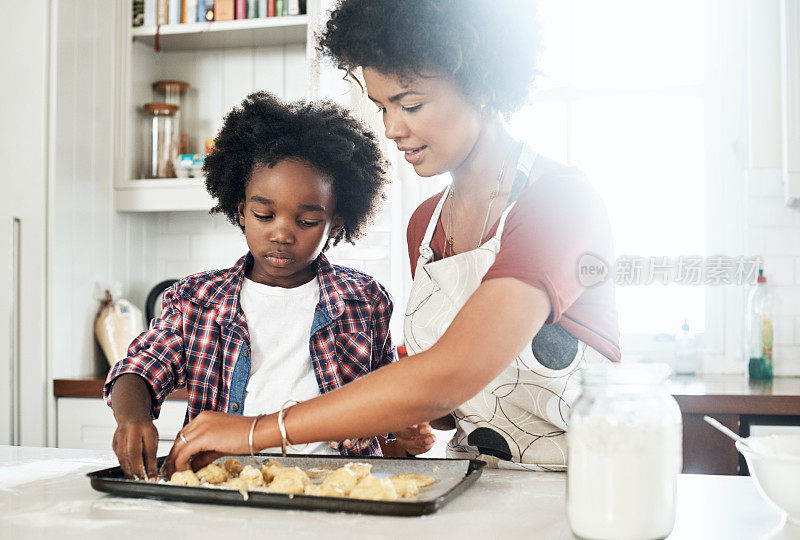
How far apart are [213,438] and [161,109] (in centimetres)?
223

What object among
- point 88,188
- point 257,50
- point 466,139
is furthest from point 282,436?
point 257,50

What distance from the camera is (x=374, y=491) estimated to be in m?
0.91

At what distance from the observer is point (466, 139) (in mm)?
1283

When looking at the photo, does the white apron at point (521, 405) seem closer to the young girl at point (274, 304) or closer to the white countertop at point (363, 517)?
the white countertop at point (363, 517)

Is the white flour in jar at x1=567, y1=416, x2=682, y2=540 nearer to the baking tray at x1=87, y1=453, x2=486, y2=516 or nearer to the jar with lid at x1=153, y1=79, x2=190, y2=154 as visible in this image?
the baking tray at x1=87, y1=453, x2=486, y2=516

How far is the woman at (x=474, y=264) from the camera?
0.98m

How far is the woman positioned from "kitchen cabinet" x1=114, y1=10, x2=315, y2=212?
5.27 ft

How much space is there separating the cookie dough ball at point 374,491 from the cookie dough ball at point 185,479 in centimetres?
20

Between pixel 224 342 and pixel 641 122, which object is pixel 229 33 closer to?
pixel 641 122

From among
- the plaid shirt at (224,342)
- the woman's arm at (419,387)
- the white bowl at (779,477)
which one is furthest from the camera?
→ the plaid shirt at (224,342)

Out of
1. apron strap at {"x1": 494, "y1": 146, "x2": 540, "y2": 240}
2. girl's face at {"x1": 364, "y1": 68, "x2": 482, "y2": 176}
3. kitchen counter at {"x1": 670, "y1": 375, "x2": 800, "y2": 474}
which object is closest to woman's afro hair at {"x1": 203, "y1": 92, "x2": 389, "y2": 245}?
girl's face at {"x1": 364, "y1": 68, "x2": 482, "y2": 176}

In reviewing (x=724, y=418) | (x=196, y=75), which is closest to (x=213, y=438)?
(x=724, y=418)

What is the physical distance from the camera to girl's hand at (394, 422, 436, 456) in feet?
4.17

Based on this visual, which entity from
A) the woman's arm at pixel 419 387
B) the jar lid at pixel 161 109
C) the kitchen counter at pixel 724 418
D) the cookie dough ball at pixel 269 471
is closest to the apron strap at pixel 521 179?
the woman's arm at pixel 419 387
